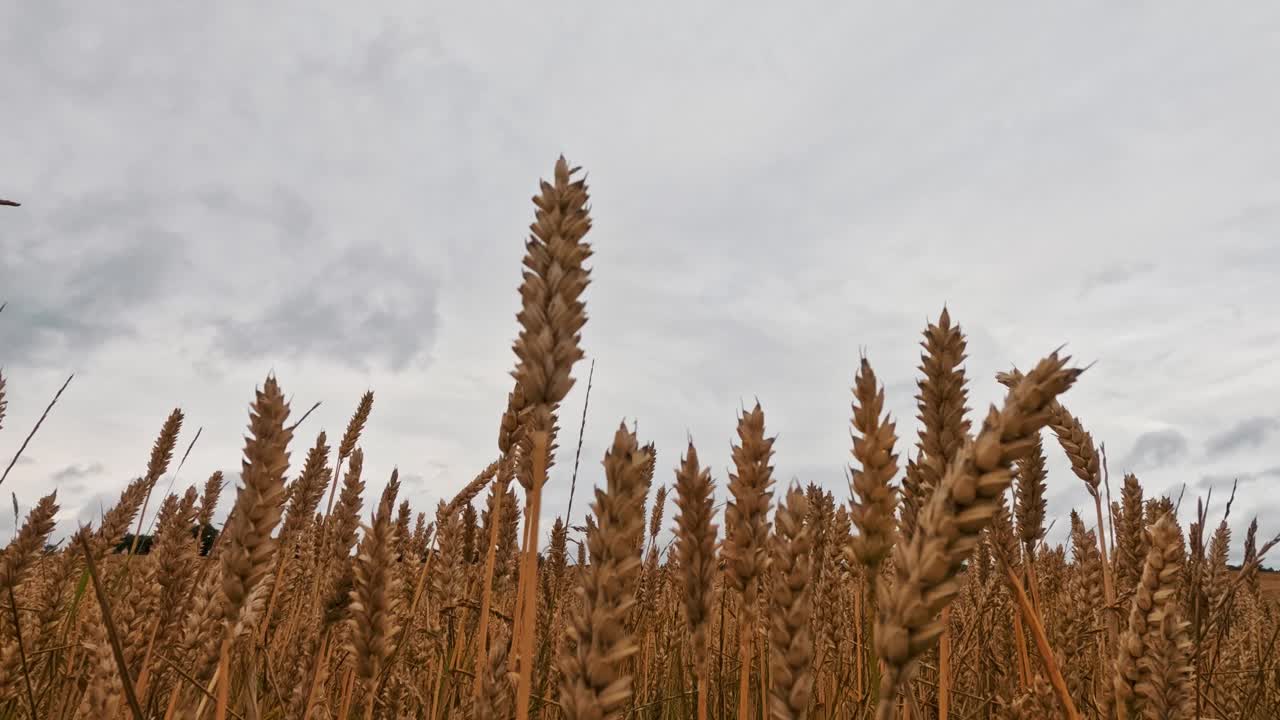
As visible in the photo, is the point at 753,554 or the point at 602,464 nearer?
the point at 602,464

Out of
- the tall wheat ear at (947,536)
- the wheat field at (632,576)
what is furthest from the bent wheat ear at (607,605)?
the tall wheat ear at (947,536)

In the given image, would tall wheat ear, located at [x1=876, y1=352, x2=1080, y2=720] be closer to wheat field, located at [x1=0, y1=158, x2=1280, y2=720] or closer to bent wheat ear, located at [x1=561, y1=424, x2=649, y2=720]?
wheat field, located at [x1=0, y1=158, x2=1280, y2=720]

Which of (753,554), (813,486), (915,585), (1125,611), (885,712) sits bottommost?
(885,712)

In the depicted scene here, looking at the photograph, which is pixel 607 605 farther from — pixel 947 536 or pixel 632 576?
pixel 947 536

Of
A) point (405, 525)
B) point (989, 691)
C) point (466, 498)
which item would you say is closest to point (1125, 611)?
point (989, 691)

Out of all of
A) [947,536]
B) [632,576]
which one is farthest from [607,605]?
[947,536]

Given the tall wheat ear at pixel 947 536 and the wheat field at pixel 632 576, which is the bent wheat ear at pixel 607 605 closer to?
the wheat field at pixel 632 576

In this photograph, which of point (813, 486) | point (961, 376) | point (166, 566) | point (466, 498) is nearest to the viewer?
point (961, 376)

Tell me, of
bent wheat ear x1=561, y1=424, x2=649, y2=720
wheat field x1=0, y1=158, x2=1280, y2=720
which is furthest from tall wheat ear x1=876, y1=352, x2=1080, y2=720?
bent wheat ear x1=561, y1=424, x2=649, y2=720

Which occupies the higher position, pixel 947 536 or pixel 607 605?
pixel 947 536

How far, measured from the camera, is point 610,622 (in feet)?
3.63

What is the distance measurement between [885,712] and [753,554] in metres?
0.55

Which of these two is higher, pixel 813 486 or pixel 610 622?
pixel 813 486

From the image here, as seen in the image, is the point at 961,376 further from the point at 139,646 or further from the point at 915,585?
the point at 139,646
